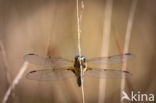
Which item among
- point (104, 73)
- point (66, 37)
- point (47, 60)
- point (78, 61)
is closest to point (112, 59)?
point (104, 73)

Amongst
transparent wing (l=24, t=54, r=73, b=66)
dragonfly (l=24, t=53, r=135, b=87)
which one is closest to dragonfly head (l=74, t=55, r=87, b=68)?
dragonfly (l=24, t=53, r=135, b=87)

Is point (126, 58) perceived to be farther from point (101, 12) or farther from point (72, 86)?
point (101, 12)

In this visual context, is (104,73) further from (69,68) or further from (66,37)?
(66,37)

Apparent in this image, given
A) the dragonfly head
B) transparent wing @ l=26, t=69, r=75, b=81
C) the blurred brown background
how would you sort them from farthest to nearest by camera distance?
1. the blurred brown background
2. transparent wing @ l=26, t=69, r=75, b=81
3. the dragonfly head

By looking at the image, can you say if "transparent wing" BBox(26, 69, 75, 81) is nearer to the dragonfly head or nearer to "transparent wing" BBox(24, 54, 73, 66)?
"transparent wing" BBox(24, 54, 73, 66)

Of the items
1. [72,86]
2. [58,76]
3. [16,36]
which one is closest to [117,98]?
[72,86]

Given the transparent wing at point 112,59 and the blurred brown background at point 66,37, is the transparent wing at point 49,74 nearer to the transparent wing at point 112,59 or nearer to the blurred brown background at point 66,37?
the transparent wing at point 112,59

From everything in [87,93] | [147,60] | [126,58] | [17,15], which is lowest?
[87,93]
